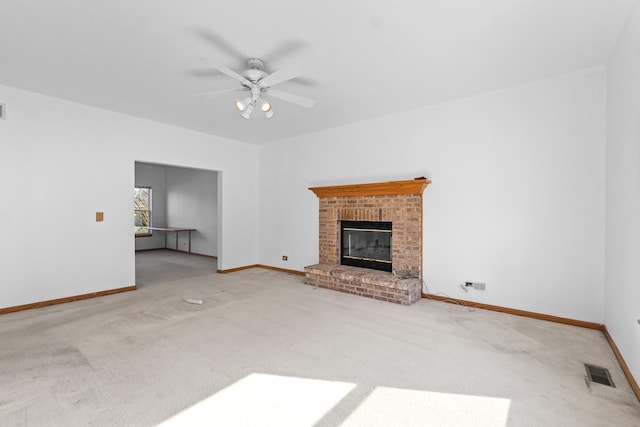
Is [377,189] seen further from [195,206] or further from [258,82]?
[195,206]

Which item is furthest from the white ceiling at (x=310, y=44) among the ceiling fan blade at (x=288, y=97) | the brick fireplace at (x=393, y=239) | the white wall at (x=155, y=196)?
the white wall at (x=155, y=196)

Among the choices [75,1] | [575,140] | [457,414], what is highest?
[75,1]

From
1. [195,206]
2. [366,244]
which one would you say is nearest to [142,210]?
[195,206]

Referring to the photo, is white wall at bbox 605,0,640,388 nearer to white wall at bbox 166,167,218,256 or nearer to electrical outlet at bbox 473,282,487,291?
electrical outlet at bbox 473,282,487,291

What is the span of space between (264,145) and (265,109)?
330 centimetres

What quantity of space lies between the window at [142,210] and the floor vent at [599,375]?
956 cm

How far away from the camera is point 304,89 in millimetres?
3488

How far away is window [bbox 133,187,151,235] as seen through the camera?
28.6 feet

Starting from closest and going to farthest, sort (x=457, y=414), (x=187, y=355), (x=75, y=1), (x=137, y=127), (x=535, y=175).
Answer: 1. (x=457, y=414)
2. (x=75, y=1)
3. (x=187, y=355)
4. (x=535, y=175)
5. (x=137, y=127)

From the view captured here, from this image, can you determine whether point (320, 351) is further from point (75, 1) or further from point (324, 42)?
point (75, 1)

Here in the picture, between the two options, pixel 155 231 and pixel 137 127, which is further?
pixel 155 231

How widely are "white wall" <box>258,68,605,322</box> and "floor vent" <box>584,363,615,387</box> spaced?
1.02 meters

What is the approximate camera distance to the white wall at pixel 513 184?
10.0 ft

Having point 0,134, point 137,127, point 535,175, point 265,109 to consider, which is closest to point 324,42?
point 265,109
